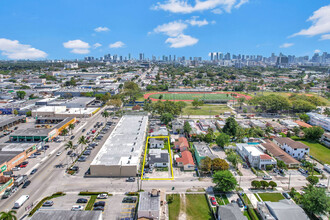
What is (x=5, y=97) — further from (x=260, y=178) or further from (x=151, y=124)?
(x=260, y=178)

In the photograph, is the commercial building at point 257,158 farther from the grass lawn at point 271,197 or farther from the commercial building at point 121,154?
the commercial building at point 121,154

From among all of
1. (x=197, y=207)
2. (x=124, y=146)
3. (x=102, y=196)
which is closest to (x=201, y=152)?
(x=197, y=207)

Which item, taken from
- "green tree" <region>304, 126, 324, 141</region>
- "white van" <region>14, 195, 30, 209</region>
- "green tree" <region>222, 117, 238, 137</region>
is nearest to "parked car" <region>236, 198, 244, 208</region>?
"green tree" <region>222, 117, 238, 137</region>

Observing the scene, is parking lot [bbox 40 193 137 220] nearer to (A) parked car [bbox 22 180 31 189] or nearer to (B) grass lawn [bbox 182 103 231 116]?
(A) parked car [bbox 22 180 31 189]

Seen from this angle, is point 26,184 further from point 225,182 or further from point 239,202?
point 239,202

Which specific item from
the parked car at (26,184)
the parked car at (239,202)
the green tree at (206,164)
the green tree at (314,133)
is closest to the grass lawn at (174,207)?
the green tree at (206,164)

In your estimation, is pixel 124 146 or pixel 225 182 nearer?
pixel 225 182

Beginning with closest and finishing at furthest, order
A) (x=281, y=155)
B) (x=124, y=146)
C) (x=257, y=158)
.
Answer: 1. (x=257, y=158)
2. (x=281, y=155)
3. (x=124, y=146)
